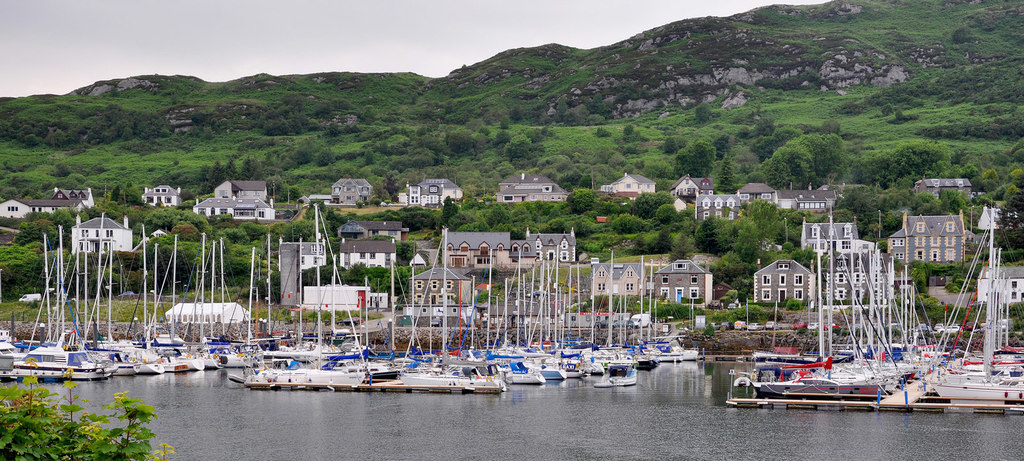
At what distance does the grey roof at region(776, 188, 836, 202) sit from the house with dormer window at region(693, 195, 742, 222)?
18.9ft

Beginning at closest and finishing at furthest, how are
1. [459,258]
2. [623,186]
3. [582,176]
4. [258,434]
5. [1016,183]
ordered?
[258,434] → [459,258] → [1016,183] → [623,186] → [582,176]

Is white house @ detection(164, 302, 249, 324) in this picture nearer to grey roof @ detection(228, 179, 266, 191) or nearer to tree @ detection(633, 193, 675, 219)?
tree @ detection(633, 193, 675, 219)

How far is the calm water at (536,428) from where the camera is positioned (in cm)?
4062

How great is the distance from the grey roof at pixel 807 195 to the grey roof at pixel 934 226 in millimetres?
22147

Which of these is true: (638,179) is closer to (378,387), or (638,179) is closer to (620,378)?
(620,378)

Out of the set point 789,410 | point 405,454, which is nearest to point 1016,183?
point 789,410

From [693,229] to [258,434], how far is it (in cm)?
7580

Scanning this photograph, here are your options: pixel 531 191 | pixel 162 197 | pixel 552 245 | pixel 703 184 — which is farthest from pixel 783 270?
pixel 162 197

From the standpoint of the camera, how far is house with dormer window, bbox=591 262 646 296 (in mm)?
98438

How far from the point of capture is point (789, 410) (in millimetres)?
51375

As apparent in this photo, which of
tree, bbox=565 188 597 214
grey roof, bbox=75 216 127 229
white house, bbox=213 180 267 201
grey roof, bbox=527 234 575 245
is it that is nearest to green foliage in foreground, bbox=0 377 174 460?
grey roof, bbox=527 234 575 245

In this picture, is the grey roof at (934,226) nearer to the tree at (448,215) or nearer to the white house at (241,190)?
the tree at (448,215)

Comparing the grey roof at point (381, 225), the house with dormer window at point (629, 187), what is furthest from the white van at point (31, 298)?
the house with dormer window at point (629, 187)

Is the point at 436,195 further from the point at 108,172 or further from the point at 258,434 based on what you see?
the point at 258,434
